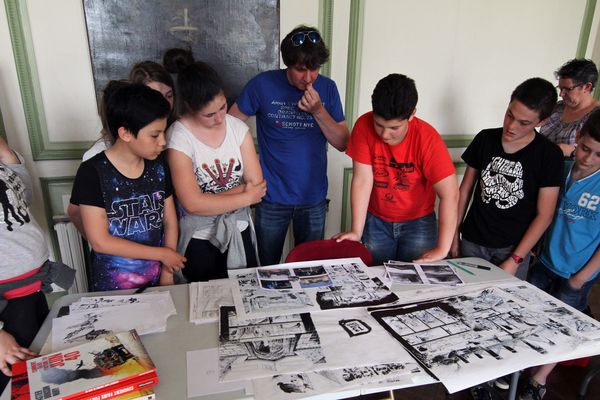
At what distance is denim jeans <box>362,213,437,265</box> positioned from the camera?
167 cm

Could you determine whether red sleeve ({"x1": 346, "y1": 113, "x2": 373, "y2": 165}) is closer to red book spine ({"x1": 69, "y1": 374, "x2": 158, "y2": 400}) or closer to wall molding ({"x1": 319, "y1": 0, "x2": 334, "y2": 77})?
wall molding ({"x1": 319, "y1": 0, "x2": 334, "y2": 77})

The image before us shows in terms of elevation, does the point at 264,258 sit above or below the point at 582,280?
below

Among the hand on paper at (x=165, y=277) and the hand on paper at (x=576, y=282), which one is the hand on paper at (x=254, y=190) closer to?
the hand on paper at (x=165, y=277)

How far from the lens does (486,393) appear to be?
5.61 ft

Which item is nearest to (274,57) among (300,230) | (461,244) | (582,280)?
(300,230)

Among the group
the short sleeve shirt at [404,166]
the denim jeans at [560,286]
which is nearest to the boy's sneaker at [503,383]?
the denim jeans at [560,286]

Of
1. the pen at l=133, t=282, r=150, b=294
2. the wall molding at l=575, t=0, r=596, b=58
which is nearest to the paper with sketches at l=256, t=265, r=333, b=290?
the pen at l=133, t=282, r=150, b=294

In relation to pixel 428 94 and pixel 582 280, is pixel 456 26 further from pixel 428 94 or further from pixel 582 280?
pixel 582 280

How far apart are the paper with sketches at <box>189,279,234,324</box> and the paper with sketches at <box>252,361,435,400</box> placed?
0.98 feet

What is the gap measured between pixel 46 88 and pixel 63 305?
1318 mm

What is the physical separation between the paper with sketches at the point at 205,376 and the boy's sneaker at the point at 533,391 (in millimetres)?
1472

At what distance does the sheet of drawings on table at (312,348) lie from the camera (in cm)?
93

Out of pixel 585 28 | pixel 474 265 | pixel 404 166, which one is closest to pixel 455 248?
pixel 474 265

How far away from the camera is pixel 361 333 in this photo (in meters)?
1.08
